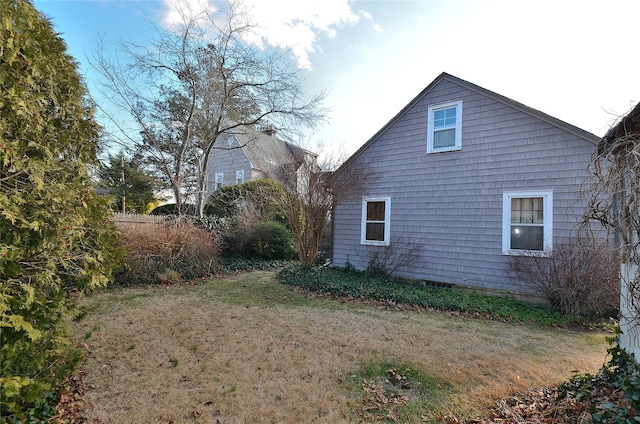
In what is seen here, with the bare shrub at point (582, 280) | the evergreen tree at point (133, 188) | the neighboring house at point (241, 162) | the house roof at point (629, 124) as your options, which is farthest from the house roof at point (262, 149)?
the house roof at point (629, 124)

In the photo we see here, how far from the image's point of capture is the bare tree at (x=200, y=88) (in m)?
12.3

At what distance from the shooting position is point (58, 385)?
9.78 feet

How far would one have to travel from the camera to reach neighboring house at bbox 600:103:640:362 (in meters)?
2.28

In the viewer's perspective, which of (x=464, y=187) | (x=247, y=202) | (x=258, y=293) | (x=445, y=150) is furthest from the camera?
(x=247, y=202)

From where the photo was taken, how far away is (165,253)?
8.95 meters

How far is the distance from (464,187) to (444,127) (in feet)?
6.08

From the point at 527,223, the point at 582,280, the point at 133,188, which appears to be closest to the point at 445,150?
the point at 527,223

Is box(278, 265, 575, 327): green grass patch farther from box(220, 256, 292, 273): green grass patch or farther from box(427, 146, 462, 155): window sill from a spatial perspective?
box(427, 146, 462, 155): window sill

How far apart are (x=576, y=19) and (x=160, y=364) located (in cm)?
910

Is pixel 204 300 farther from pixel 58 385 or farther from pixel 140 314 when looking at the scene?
pixel 58 385

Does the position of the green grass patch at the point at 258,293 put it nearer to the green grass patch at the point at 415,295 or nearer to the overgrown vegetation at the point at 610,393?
the green grass patch at the point at 415,295

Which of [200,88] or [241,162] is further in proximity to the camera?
[241,162]

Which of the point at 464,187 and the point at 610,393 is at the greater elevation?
the point at 464,187

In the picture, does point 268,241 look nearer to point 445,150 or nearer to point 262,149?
point 445,150
